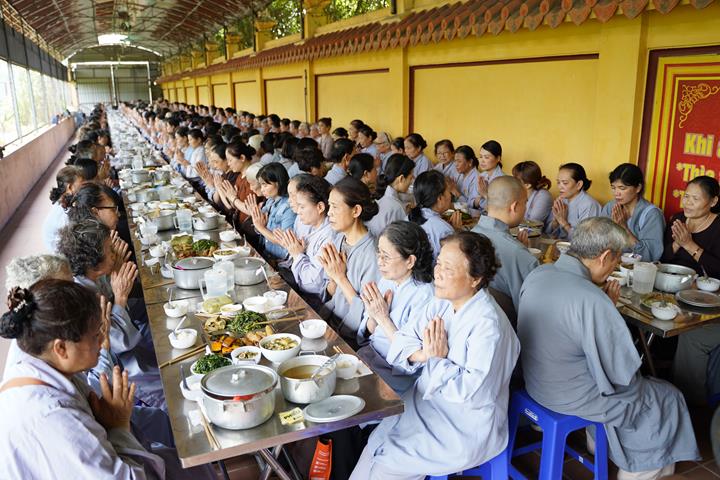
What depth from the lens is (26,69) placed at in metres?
19.2

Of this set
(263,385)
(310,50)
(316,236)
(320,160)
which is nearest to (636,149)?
(320,160)

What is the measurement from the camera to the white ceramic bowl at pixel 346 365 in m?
2.74

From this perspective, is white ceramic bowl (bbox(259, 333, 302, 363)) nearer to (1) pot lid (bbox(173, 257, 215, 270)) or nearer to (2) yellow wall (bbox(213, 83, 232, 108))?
(1) pot lid (bbox(173, 257, 215, 270))

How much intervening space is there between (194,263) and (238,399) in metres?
2.06

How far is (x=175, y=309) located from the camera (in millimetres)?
3486

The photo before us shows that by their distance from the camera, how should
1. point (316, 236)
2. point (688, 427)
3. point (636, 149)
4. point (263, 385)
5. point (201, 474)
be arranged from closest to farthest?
point (263, 385)
point (201, 474)
point (688, 427)
point (316, 236)
point (636, 149)

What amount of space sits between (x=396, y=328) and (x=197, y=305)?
1318 millimetres

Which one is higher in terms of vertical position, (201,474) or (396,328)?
(396,328)

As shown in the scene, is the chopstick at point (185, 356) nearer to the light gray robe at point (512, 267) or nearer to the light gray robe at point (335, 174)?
the light gray robe at point (512, 267)

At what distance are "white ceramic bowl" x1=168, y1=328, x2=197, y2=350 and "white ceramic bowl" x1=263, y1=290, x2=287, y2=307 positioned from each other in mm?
570

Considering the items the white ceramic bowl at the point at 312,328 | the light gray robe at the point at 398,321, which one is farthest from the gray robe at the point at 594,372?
the white ceramic bowl at the point at 312,328

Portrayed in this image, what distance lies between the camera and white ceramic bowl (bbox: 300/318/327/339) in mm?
3150

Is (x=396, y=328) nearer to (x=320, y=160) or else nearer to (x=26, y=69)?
(x=320, y=160)

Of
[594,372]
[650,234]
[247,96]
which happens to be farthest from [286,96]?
[594,372]
